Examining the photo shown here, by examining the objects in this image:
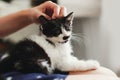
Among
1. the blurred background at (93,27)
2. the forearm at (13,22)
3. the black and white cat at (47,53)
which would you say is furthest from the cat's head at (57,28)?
the blurred background at (93,27)

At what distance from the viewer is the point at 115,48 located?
1.83 metres

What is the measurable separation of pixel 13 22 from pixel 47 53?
24cm

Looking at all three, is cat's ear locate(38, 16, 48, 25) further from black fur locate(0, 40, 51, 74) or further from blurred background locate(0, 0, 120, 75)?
blurred background locate(0, 0, 120, 75)

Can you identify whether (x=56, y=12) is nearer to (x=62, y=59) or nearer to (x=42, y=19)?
(x=42, y=19)

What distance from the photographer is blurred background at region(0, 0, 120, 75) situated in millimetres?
1728

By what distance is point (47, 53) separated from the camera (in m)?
0.98

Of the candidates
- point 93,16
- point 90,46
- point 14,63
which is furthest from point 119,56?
point 14,63

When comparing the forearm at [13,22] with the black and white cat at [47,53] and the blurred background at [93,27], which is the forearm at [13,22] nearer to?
the black and white cat at [47,53]

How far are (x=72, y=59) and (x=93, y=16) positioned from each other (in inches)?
32.2

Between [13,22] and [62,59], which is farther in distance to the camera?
[13,22]

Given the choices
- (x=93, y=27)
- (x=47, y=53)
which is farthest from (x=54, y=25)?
(x=93, y=27)

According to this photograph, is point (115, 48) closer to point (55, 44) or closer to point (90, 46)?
point (90, 46)

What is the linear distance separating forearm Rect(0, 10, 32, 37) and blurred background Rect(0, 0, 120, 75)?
54 centimetres

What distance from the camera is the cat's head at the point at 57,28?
933 millimetres
